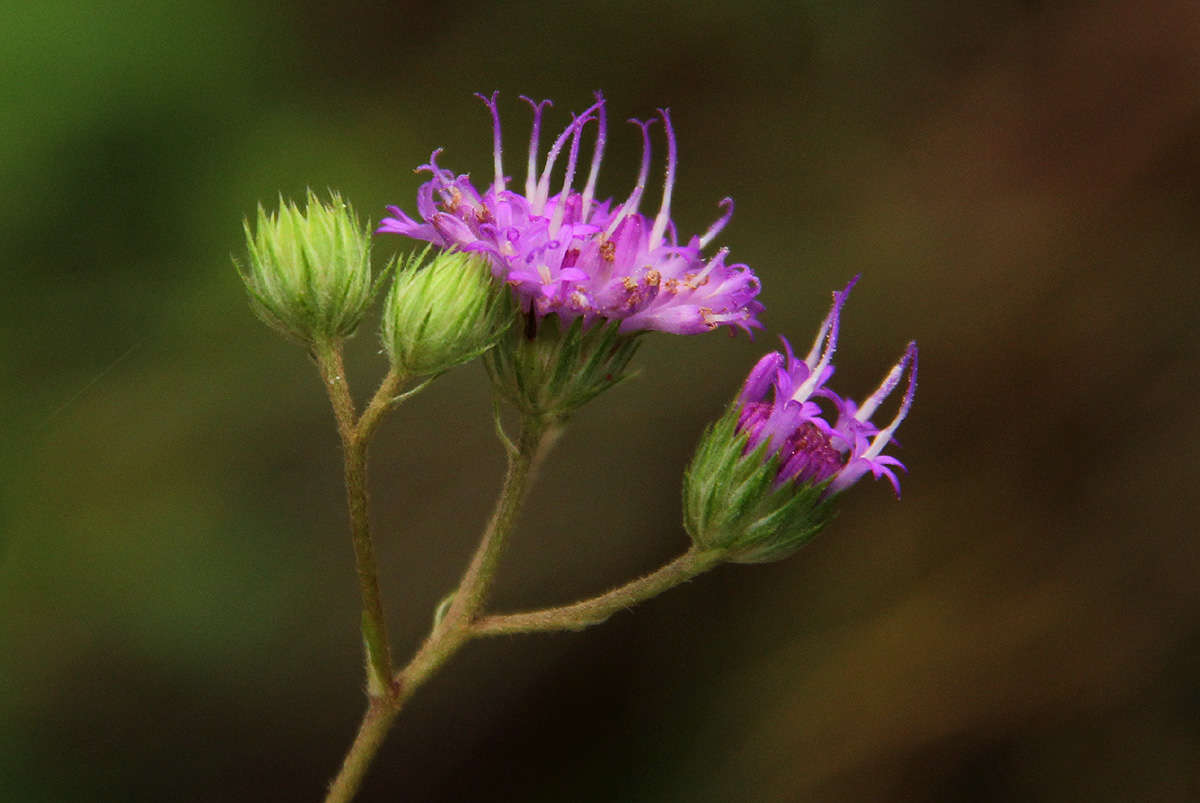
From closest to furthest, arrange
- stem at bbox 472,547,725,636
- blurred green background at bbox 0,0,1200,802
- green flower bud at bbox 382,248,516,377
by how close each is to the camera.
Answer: green flower bud at bbox 382,248,516,377, stem at bbox 472,547,725,636, blurred green background at bbox 0,0,1200,802

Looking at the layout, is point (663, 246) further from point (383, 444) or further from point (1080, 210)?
point (1080, 210)

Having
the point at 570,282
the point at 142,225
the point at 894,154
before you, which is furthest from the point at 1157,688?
the point at 142,225

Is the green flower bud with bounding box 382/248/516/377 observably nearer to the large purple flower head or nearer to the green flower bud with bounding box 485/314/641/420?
the green flower bud with bounding box 485/314/641/420

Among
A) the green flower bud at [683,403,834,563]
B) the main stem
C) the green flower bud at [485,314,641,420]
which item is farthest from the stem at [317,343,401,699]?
the green flower bud at [683,403,834,563]

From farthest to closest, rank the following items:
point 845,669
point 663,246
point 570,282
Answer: point 845,669, point 663,246, point 570,282

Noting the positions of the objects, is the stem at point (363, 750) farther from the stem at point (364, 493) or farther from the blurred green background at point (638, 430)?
the blurred green background at point (638, 430)

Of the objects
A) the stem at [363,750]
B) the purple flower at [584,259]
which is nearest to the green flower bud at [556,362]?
the purple flower at [584,259]
